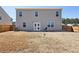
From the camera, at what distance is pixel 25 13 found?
29.1 feet

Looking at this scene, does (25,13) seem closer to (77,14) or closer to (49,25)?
(49,25)

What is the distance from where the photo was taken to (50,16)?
8797 mm
